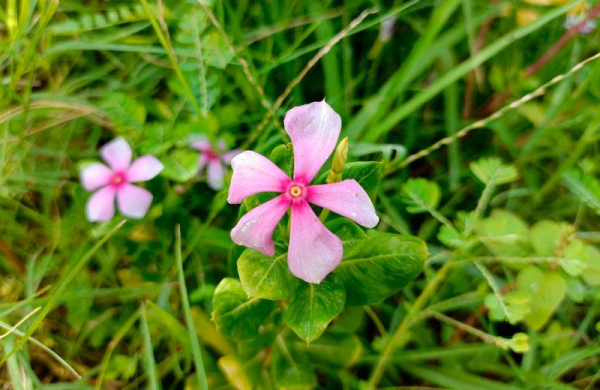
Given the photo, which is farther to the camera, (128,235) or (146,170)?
(128,235)

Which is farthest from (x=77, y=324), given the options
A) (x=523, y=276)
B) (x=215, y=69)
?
(x=523, y=276)

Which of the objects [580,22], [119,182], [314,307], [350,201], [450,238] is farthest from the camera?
[580,22]

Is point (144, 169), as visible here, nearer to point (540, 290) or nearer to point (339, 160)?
point (339, 160)

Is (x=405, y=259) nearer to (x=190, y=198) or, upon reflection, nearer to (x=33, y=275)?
(x=190, y=198)

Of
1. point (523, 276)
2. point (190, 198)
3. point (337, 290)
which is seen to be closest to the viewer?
point (337, 290)

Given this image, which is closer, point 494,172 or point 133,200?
point 494,172

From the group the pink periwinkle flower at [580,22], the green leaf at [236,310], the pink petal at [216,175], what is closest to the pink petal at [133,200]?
the pink petal at [216,175]

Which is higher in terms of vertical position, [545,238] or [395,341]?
[545,238]

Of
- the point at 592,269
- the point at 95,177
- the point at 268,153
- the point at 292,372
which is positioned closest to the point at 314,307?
the point at 292,372
